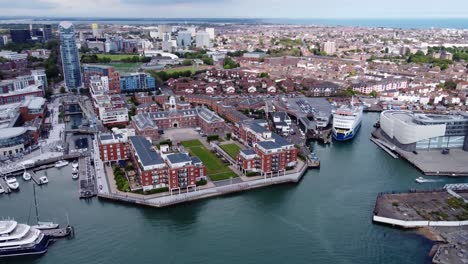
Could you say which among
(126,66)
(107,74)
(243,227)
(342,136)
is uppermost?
(107,74)

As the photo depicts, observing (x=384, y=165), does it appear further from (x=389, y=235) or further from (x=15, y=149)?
(x=15, y=149)

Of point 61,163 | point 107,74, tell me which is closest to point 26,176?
point 61,163

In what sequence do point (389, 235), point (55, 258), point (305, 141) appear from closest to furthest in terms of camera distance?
point (55, 258)
point (389, 235)
point (305, 141)

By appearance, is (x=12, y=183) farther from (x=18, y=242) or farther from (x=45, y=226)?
(x=18, y=242)

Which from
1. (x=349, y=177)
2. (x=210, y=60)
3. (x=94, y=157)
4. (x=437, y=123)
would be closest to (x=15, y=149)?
(x=94, y=157)

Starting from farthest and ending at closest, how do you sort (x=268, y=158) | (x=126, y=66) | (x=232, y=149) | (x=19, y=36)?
1. (x=19, y=36)
2. (x=126, y=66)
3. (x=232, y=149)
4. (x=268, y=158)

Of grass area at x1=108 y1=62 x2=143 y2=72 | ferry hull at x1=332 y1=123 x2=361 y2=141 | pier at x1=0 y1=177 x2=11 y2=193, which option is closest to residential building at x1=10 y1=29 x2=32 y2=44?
grass area at x1=108 y1=62 x2=143 y2=72
